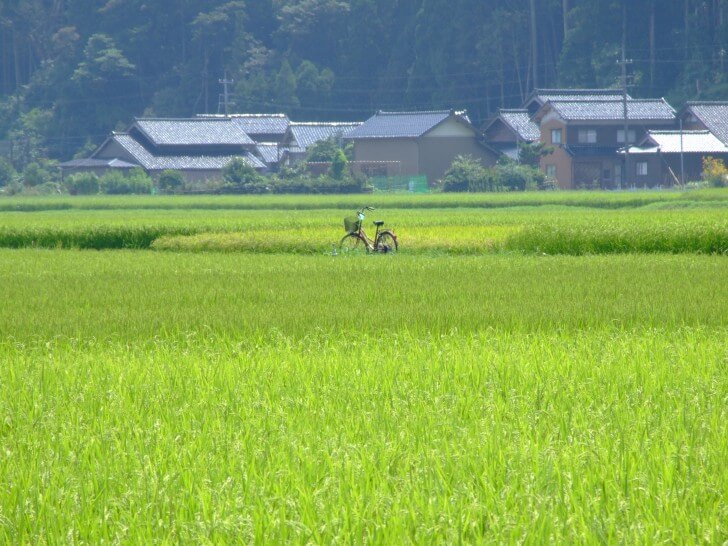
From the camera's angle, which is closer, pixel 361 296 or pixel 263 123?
pixel 361 296

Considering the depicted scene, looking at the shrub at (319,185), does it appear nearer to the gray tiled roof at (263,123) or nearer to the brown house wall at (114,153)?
the brown house wall at (114,153)

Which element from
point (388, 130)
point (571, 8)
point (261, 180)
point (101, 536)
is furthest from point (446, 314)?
point (571, 8)

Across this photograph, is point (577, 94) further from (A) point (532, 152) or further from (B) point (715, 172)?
(B) point (715, 172)

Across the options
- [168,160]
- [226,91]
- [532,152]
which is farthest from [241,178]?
[532,152]

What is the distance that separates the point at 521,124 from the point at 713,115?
8.92 m

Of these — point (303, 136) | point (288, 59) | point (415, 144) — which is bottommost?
point (415, 144)

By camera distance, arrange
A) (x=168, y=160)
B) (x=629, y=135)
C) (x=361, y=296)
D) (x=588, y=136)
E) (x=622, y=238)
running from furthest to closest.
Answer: (x=168, y=160), (x=629, y=135), (x=588, y=136), (x=622, y=238), (x=361, y=296)

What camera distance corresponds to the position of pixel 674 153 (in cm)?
4672

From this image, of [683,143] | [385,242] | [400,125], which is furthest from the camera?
[400,125]

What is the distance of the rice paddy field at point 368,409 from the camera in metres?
3.32

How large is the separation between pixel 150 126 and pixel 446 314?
4603 cm

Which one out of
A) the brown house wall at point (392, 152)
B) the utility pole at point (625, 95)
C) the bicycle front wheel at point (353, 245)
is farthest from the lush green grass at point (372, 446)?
the brown house wall at point (392, 152)

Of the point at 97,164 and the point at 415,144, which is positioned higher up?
the point at 415,144

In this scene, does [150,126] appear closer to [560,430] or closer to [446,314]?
[446,314]
